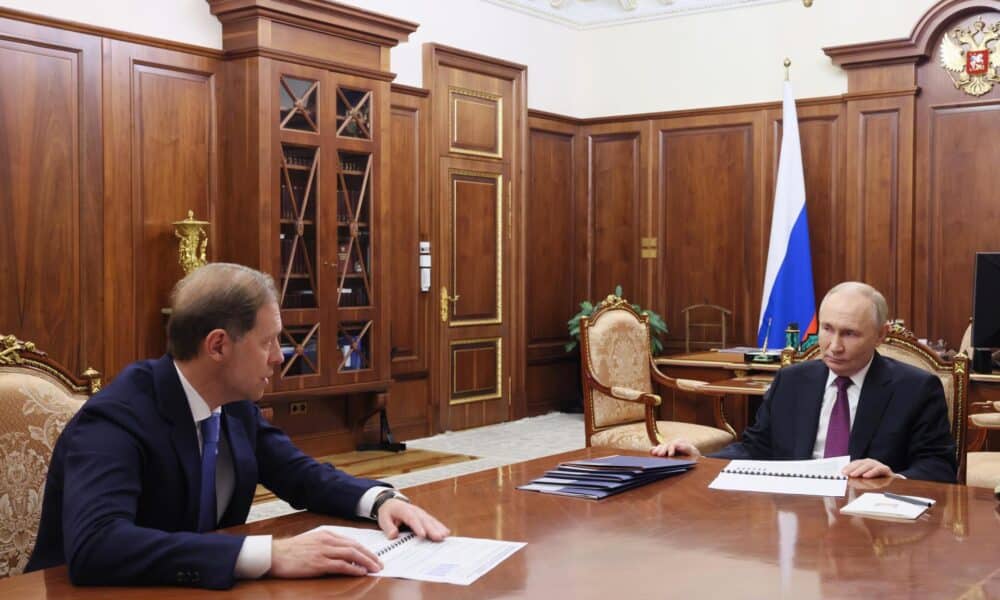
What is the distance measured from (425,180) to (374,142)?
1.10 metres

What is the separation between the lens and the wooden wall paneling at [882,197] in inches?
306

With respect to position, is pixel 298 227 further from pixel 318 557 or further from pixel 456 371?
pixel 318 557

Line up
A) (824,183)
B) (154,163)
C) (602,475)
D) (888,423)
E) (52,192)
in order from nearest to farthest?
1. (602,475)
2. (888,423)
3. (52,192)
4. (154,163)
5. (824,183)

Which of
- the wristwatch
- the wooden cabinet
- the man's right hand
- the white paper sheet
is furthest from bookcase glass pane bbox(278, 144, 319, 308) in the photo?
the man's right hand

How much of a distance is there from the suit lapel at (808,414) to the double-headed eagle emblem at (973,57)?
17.0ft

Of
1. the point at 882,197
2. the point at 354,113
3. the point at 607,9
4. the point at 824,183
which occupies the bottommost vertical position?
the point at 882,197

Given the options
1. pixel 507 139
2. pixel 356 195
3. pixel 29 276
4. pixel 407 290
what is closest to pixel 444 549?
pixel 29 276

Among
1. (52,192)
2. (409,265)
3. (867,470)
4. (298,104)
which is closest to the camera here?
(867,470)

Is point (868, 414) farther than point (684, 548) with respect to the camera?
Yes

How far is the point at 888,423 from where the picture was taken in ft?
9.91

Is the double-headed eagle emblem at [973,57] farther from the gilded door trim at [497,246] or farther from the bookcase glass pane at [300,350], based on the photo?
the bookcase glass pane at [300,350]

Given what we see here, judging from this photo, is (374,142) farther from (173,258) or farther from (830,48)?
(830,48)

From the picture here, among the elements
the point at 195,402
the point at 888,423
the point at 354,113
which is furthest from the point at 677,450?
the point at 354,113

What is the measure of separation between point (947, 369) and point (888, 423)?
807 mm
